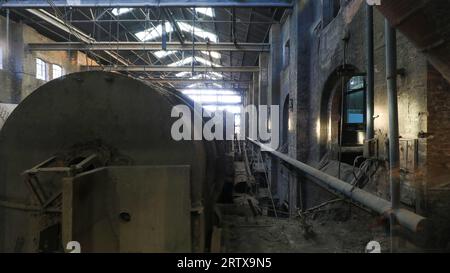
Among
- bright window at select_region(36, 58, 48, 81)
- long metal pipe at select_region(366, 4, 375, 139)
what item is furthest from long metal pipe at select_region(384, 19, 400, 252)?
bright window at select_region(36, 58, 48, 81)

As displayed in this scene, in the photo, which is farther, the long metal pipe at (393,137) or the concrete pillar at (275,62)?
the concrete pillar at (275,62)

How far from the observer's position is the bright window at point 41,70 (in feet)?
47.1

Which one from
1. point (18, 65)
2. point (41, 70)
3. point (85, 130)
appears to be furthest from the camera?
point (41, 70)

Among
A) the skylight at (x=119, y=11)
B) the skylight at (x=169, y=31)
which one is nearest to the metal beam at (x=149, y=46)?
the skylight at (x=119, y=11)

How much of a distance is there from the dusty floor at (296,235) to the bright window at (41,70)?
1455 cm

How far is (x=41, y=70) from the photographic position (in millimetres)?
14648

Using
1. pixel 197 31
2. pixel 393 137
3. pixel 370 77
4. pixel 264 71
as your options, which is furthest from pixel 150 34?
pixel 393 137

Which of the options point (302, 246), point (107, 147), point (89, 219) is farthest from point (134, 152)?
point (302, 246)

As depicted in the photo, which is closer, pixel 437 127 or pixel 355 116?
pixel 437 127

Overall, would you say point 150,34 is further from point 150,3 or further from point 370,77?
point 370,77

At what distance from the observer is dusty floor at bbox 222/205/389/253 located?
3.40m

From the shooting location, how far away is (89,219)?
7.04ft

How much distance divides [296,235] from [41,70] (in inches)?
622

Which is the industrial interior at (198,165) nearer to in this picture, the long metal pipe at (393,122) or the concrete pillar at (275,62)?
the long metal pipe at (393,122)
